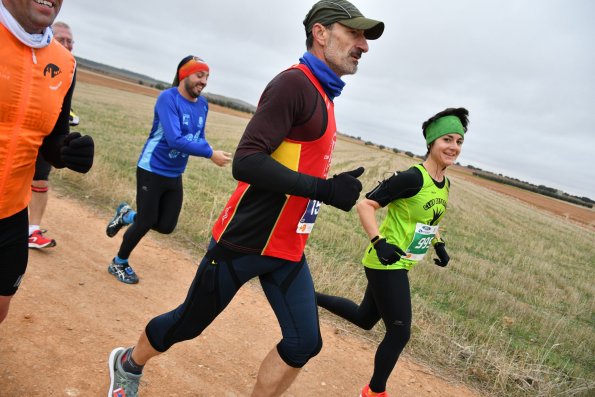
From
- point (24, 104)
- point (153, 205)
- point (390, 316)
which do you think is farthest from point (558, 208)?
point (24, 104)

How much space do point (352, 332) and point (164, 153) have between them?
2661mm

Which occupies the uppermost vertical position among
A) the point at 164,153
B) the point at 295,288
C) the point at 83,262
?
the point at 164,153

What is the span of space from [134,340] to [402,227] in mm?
2344

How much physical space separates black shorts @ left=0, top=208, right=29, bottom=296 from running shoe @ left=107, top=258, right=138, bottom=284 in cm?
214

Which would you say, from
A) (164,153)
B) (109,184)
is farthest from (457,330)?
(109,184)

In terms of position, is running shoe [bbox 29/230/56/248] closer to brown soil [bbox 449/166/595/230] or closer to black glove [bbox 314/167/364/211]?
black glove [bbox 314/167/364/211]

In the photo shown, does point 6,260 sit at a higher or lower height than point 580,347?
higher

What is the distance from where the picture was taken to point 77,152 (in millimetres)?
2238

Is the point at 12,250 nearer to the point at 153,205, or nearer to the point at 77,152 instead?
the point at 77,152

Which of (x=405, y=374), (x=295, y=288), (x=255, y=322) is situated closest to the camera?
(x=295, y=288)

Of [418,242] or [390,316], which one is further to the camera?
[418,242]

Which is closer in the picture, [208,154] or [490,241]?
[208,154]

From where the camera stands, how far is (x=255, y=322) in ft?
13.8

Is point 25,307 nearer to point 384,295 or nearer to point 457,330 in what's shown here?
point 384,295
